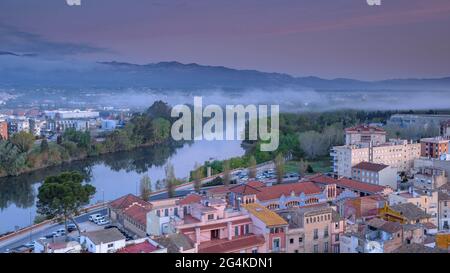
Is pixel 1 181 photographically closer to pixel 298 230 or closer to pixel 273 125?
pixel 273 125

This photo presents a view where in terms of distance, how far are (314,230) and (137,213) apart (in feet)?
4.96

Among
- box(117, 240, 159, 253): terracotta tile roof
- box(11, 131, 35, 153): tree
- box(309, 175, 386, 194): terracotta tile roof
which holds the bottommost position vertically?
box(309, 175, 386, 194): terracotta tile roof

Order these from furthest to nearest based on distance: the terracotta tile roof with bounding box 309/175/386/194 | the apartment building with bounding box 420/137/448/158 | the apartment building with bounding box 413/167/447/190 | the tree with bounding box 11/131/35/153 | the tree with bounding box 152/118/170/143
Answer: the tree with bounding box 152/118/170/143
the tree with bounding box 11/131/35/153
the apartment building with bounding box 420/137/448/158
the terracotta tile roof with bounding box 309/175/386/194
the apartment building with bounding box 413/167/447/190

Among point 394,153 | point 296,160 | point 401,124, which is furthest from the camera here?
point 401,124

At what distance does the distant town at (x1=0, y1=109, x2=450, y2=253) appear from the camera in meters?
2.90

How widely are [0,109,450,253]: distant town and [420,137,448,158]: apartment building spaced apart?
2cm

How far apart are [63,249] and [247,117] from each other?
752cm

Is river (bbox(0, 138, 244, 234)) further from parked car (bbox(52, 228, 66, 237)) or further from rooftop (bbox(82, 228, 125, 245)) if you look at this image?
rooftop (bbox(82, 228, 125, 245))

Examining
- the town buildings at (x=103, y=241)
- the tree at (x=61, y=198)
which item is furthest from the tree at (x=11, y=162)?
the town buildings at (x=103, y=241)

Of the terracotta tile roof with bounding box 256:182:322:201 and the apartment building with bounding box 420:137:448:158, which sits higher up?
the apartment building with bounding box 420:137:448:158

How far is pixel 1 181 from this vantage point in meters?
7.93

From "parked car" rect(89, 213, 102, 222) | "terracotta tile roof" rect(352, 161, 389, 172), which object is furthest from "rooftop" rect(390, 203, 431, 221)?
"parked car" rect(89, 213, 102, 222)
